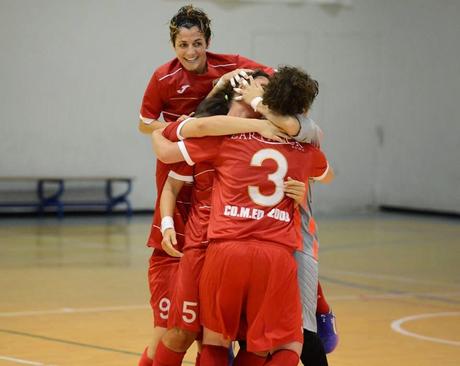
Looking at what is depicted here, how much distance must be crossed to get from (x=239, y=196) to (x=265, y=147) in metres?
0.24

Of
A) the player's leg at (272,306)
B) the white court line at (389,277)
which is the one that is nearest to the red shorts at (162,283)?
the player's leg at (272,306)

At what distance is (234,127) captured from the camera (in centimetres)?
425

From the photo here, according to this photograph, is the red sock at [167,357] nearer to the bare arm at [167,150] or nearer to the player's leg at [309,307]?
the player's leg at [309,307]

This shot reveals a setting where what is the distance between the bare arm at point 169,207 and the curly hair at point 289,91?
665 millimetres

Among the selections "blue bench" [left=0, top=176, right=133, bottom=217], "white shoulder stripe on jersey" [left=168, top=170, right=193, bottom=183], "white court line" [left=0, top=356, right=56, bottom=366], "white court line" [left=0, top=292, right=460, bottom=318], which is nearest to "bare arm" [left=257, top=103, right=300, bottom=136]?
"white shoulder stripe on jersey" [left=168, top=170, right=193, bottom=183]

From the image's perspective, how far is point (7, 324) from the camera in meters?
7.41

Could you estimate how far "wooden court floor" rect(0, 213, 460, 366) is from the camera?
21.6 ft

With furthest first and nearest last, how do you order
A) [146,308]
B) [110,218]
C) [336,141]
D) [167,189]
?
1. [336,141]
2. [110,218]
3. [146,308]
4. [167,189]

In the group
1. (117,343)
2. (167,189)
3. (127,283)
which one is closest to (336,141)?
(127,283)

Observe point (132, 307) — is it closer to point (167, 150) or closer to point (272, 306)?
Answer: point (167, 150)

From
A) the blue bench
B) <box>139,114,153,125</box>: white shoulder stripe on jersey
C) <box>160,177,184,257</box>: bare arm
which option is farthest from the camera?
the blue bench

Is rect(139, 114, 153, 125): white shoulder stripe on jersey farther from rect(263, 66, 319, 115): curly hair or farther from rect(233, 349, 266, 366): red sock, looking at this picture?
rect(233, 349, 266, 366): red sock

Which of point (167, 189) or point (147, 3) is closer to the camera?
point (167, 189)

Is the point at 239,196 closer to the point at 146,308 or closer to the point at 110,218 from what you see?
the point at 146,308
